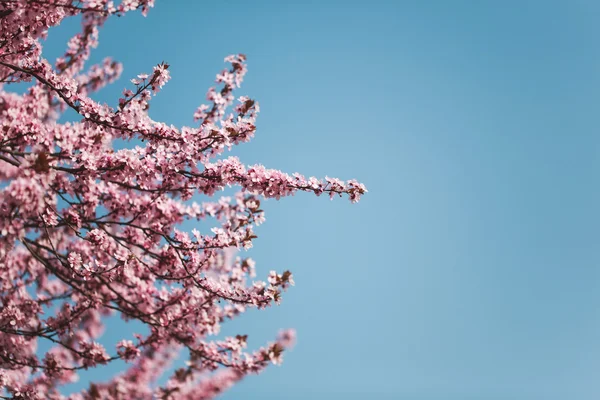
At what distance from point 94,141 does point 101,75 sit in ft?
15.2

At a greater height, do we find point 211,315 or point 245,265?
point 245,265

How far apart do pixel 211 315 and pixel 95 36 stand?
649cm

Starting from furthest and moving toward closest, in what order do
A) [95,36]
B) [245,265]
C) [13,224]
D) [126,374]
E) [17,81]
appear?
[126,374] → [95,36] → [245,265] → [17,81] → [13,224]

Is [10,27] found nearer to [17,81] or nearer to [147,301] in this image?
[17,81]

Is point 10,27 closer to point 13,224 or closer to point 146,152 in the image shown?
point 146,152

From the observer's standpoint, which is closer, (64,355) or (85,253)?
(85,253)

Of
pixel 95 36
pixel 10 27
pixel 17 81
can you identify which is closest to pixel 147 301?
pixel 17 81

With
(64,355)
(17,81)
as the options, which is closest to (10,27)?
(17,81)

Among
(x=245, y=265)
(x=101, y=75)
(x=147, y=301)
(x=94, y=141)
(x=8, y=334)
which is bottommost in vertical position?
(x=8, y=334)

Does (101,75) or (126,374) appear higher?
(101,75)

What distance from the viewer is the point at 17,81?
6664 millimetres

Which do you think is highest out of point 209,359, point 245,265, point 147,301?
point 245,265

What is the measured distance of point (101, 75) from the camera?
10844 millimetres

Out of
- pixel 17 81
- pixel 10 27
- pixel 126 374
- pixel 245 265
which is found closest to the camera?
pixel 10 27
